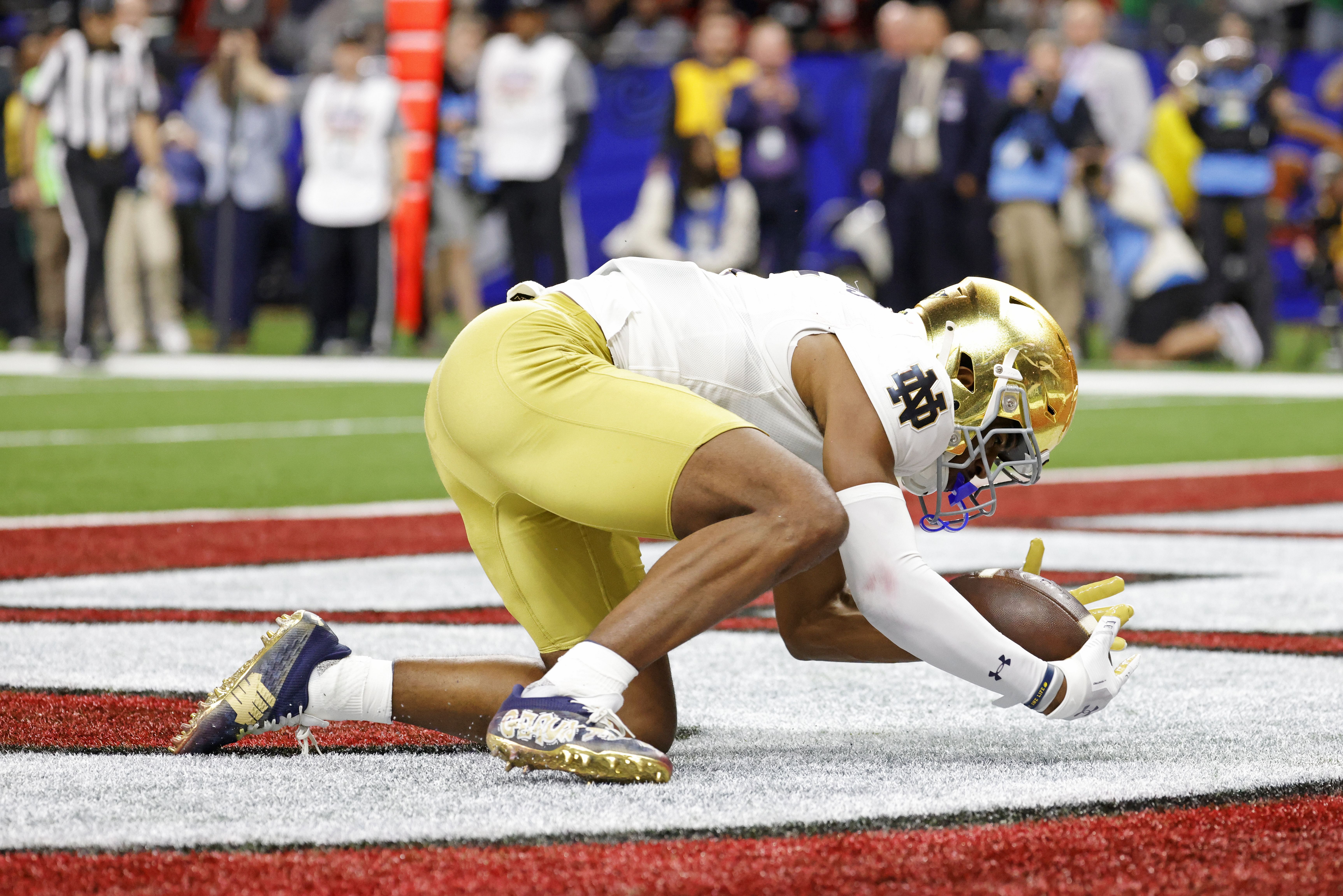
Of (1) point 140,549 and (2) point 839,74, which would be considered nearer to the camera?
(1) point 140,549

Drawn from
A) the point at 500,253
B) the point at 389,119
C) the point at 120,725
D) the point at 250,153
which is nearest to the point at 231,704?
the point at 120,725

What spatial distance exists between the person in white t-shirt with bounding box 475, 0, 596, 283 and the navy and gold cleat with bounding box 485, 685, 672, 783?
34.2 ft

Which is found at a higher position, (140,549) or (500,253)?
(140,549)

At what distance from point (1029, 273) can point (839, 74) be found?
4.78 metres

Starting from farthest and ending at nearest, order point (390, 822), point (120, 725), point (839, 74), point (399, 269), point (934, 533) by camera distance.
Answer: point (839, 74), point (399, 269), point (934, 533), point (120, 725), point (390, 822)

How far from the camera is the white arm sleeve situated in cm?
287

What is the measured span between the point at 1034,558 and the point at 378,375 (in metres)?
9.30

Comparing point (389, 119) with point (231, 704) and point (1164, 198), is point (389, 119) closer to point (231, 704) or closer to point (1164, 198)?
point (1164, 198)

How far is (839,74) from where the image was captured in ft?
57.2

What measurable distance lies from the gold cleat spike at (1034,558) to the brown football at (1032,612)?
0.05 meters

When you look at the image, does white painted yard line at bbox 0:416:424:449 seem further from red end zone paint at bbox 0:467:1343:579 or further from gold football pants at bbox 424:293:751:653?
gold football pants at bbox 424:293:751:653

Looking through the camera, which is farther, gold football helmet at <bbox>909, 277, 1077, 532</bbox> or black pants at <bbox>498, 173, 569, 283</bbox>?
black pants at <bbox>498, 173, 569, 283</bbox>

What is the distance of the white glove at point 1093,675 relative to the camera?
118 inches

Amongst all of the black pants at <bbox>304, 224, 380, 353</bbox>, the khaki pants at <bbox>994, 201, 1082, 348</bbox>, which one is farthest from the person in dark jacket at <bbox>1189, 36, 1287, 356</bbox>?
the black pants at <bbox>304, 224, 380, 353</bbox>
